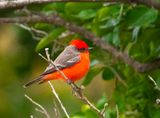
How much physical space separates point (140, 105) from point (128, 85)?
20 centimetres

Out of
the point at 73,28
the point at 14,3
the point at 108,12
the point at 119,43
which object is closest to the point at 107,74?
the point at 119,43

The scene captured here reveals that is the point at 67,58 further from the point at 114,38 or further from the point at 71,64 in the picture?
the point at 114,38

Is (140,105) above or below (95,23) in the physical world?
below

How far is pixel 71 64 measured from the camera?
5.60 metres

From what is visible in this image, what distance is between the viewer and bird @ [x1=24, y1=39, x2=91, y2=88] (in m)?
5.37

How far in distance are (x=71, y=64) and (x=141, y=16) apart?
2.90 feet

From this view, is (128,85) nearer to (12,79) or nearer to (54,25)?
(54,25)

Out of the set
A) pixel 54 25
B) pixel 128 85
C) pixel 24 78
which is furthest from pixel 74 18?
pixel 24 78

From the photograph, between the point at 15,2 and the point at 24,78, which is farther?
the point at 24,78

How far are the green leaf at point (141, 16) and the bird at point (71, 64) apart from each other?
1.83 feet

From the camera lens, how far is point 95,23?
5.25m

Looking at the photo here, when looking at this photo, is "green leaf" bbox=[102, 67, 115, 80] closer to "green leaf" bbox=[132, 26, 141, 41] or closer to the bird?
the bird

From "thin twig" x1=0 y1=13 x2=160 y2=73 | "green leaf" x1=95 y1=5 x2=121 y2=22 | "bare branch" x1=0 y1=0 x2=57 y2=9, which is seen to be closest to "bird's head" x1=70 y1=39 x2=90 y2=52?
"thin twig" x1=0 y1=13 x2=160 y2=73

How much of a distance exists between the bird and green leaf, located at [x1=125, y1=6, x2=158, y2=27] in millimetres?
559
